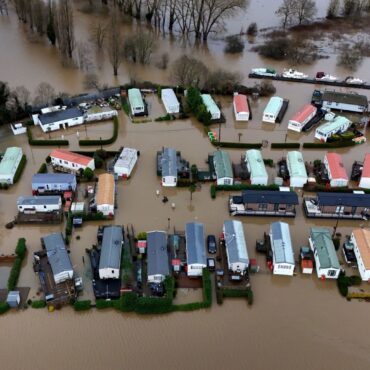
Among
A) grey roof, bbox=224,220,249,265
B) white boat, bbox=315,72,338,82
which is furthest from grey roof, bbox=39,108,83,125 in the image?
white boat, bbox=315,72,338,82

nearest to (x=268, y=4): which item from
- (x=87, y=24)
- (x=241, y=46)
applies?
(x=241, y=46)

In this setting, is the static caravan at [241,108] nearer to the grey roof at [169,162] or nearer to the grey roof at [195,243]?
the grey roof at [169,162]

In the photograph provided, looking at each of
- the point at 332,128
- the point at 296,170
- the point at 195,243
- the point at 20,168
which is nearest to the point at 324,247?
the point at 195,243

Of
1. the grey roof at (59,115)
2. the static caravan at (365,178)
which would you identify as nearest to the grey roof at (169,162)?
the grey roof at (59,115)

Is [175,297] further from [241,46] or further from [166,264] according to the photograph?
[241,46]

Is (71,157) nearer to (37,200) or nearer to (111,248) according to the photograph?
(37,200)
